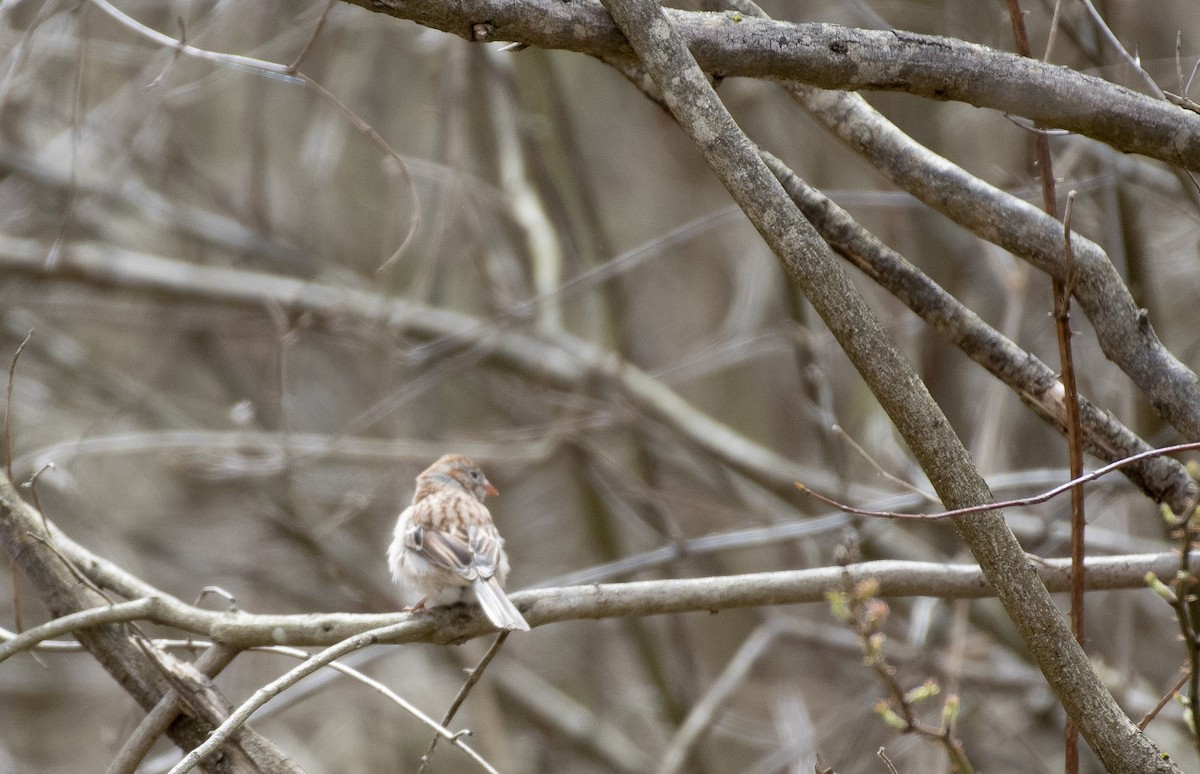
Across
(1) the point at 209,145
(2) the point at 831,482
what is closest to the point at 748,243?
(2) the point at 831,482

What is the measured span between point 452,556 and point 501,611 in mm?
720

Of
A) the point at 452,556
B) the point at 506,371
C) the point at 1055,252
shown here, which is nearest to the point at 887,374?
the point at 1055,252

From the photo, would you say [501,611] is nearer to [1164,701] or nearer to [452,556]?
[452,556]

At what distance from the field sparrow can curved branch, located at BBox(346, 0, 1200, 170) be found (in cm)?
127

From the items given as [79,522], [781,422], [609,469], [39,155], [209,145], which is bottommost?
[79,522]

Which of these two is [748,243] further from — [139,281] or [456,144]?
[139,281]

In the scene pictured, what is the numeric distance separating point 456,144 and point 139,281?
231cm

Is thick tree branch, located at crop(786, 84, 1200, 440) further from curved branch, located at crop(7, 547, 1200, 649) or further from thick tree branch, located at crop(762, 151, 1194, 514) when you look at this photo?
curved branch, located at crop(7, 547, 1200, 649)

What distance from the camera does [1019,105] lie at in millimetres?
2289

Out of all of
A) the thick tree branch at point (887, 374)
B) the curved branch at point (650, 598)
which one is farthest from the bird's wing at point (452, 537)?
the thick tree branch at point (887, 374)

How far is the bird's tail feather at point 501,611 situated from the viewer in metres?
2.54

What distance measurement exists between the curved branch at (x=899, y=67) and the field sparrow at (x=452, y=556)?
4.16 feet

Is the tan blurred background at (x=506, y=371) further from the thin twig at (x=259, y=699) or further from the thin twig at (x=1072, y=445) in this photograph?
the thin twig at (x=259, y=699)

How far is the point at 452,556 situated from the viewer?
10.8 feet
